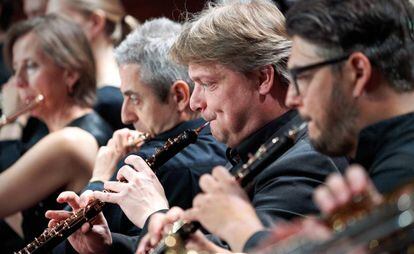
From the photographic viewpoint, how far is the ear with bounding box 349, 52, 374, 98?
1999 millimetres

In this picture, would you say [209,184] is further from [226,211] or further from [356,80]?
[356,80]

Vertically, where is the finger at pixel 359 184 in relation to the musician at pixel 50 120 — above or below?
above

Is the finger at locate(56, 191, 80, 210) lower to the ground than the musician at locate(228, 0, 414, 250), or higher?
lower

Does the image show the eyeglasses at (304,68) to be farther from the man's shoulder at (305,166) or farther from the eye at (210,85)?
the eye at (210,85)

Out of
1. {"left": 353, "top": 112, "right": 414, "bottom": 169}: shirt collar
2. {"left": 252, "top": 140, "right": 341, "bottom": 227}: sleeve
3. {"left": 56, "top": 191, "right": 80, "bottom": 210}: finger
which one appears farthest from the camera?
{"left": 56, "top": 191, "right": 80, "bottom": 210}: finger

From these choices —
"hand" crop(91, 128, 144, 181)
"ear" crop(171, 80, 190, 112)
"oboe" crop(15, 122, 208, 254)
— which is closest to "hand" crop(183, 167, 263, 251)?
"oboe" crop(15, 122, 208, 254)

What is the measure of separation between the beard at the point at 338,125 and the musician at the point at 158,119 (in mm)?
939

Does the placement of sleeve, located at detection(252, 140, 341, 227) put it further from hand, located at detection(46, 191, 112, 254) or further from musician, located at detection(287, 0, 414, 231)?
hand, located at detection(46, 191, 112, 254)

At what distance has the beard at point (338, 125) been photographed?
6.57 ft

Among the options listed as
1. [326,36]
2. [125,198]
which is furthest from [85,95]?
[326,36]

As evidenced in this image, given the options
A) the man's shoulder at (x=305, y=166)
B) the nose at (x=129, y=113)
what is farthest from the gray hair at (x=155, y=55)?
the man's shoulder at (x=305, y=166)

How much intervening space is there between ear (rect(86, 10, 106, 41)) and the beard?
2.38 meters

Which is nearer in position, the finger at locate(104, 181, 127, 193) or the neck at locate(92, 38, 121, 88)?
the finger at locate(104, 181, 127, 193)

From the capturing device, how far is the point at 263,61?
2.54m
